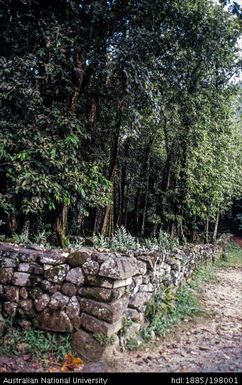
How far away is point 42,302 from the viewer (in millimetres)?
4582

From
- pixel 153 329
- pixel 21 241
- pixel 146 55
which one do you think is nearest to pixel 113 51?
pixel 146 55

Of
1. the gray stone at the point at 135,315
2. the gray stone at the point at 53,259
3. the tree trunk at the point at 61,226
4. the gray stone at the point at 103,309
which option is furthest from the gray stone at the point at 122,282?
the tree trunk at the point at 61,226

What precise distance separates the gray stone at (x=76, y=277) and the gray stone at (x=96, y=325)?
1.44 feet

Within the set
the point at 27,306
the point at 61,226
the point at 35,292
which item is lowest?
the point at 27,306

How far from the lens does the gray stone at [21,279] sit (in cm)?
472

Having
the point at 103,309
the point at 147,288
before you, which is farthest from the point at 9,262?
the point at 147,288

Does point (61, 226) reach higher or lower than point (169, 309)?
higher

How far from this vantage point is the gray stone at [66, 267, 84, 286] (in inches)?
178

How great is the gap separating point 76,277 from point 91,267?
261mm

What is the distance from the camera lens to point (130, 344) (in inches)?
185

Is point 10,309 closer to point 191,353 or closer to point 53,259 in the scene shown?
point 53,259
